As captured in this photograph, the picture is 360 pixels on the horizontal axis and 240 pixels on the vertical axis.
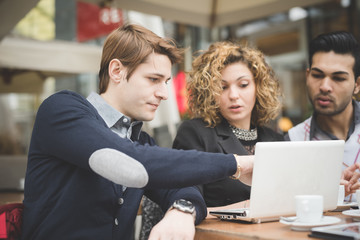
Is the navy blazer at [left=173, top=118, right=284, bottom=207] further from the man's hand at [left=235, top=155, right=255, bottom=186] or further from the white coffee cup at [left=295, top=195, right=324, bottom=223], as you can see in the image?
the white coffee cup at [left=295, top=195, right=324, bottom=223]

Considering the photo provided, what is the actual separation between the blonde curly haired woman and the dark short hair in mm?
483

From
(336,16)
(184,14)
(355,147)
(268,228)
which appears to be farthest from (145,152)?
(336,16)

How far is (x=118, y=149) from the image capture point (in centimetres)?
141

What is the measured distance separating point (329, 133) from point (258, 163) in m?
1.55

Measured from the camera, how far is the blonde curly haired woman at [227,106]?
2.29m

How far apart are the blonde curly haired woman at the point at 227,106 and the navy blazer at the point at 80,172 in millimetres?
585

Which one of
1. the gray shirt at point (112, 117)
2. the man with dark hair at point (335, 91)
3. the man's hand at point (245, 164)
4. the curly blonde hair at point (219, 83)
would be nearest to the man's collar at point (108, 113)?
the gray shirt at point (112, 117)

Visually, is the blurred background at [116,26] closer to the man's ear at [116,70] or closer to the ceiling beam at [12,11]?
the ceiling beam at [12,11]

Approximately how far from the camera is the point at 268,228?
4.71ft

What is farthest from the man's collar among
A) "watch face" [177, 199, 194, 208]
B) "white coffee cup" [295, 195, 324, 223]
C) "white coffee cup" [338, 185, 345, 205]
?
"white coffee cup" [338, 185, 345, 205]

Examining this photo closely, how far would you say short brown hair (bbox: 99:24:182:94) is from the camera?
1777 millimetres

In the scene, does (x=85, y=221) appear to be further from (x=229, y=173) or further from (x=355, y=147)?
(x=355, y=147)

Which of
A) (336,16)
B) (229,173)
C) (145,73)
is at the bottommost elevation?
(229,173)

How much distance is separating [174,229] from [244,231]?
26 cm
